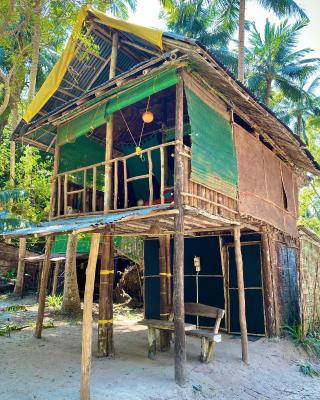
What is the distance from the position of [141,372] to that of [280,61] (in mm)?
18227

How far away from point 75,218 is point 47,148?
9.62 feet

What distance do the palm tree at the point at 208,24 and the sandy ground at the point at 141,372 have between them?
1533cm

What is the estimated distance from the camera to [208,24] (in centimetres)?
1964

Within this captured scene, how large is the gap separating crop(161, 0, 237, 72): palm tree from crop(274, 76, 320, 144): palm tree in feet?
14.7

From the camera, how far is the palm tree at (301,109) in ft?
67.1

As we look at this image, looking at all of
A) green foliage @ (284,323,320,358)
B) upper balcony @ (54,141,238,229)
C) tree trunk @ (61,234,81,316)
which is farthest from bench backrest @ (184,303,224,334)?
tree trunk @ (61,234,81,316)

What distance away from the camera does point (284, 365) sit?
7.46 metres

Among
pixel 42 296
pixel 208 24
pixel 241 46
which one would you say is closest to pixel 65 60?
pixel 42 296

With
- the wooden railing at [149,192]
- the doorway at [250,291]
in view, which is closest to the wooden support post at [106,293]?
the wooden railing at [149,192]

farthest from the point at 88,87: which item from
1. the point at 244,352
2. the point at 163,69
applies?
the point at 244,352

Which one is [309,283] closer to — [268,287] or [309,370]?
[268,287]

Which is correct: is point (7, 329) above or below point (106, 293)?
below

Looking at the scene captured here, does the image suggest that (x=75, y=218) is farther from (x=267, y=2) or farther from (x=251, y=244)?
(x=267, y=2)

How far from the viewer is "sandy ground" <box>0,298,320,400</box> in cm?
488
